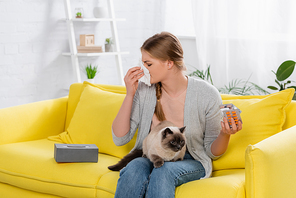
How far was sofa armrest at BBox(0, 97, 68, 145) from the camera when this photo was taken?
226 cm

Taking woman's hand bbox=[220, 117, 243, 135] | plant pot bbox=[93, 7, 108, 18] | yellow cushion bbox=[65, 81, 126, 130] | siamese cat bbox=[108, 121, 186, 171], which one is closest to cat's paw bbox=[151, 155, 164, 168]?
siamese cat bbox=[108, 121, 186, 171]

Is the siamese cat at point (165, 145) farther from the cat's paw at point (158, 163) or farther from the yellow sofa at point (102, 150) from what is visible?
the yellow sofa at point (102, 150)

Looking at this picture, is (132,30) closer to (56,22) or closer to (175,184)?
(56,22)

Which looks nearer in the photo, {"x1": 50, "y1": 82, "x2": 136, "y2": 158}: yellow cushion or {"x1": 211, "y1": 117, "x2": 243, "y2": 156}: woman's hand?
{"x1": 211, "y1": 117, "x2": 243, "y2": 156}: woman's hand

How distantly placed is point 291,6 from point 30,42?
253 cm

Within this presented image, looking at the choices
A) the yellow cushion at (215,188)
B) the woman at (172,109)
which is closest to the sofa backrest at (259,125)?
the woman at (172,109)

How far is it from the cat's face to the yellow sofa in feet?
0.58

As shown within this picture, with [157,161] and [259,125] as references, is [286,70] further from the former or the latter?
[157,161]

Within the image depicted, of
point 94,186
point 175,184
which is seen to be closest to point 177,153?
point 175,184

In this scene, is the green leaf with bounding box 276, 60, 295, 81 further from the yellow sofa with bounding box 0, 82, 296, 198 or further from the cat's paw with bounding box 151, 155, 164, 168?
the cat's paw with bounding box 151, 155, 164, 168

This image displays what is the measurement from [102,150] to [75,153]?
0.29 m

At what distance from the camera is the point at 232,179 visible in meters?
1.51

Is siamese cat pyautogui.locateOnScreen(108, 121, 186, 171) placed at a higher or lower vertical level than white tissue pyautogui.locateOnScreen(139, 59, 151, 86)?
lower

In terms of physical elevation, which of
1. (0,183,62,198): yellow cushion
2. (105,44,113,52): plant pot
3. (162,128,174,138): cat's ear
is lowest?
(0,183,62,198): yellow cushion
